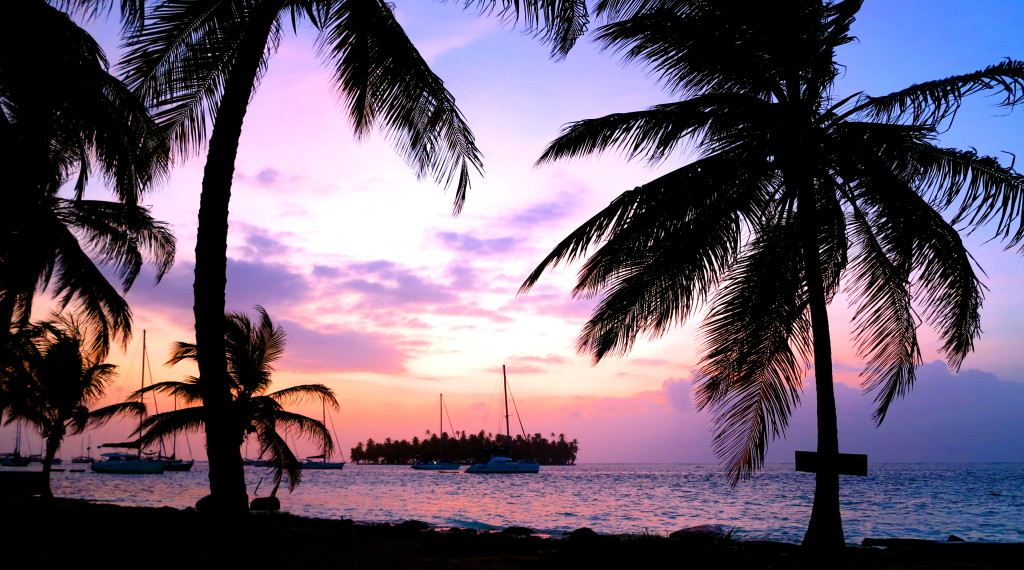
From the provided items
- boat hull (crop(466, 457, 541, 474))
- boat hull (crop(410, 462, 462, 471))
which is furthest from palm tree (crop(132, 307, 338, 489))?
boat hull (crop(410, 462, 462, 471))

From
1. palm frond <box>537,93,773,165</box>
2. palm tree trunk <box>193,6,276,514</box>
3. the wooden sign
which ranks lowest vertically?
the wooden sign

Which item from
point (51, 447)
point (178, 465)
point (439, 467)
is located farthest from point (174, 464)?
point (51, 447)

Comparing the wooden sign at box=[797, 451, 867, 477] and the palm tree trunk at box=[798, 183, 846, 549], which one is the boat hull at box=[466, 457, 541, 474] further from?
the wooden sign at box=[797, 451, 867, 477]

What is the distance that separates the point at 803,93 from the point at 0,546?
1235 cm

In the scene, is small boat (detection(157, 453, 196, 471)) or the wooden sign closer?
the wooden sign

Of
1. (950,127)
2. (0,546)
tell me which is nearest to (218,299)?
(0,546)

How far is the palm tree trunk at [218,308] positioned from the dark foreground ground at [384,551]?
373 millimetres

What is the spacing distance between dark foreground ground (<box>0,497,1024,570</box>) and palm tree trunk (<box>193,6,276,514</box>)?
14.7 inches

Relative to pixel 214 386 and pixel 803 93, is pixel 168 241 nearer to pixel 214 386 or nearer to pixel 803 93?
pixel 214 386

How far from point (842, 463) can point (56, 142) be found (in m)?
13.7

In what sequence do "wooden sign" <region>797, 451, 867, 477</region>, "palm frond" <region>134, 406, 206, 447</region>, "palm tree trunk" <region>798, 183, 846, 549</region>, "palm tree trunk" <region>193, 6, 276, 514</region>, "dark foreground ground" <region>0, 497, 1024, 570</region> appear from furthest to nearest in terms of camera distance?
"palm frond" <region>134, 406, 206, 447</region> → "dark foreground ground" <region>0, 497, 1024, 570</region> → "palm tree trunk" <region>798, 183, 846, 549</region> → "wooden sign" <region>797, 451, 867, 477</region> → "palm tree trunk" <region>193, 6, 276, 514</region>

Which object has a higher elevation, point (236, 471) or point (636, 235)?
point (636, 235)

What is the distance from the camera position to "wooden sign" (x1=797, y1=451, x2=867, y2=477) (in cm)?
711

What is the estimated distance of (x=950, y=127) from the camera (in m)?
7.48
